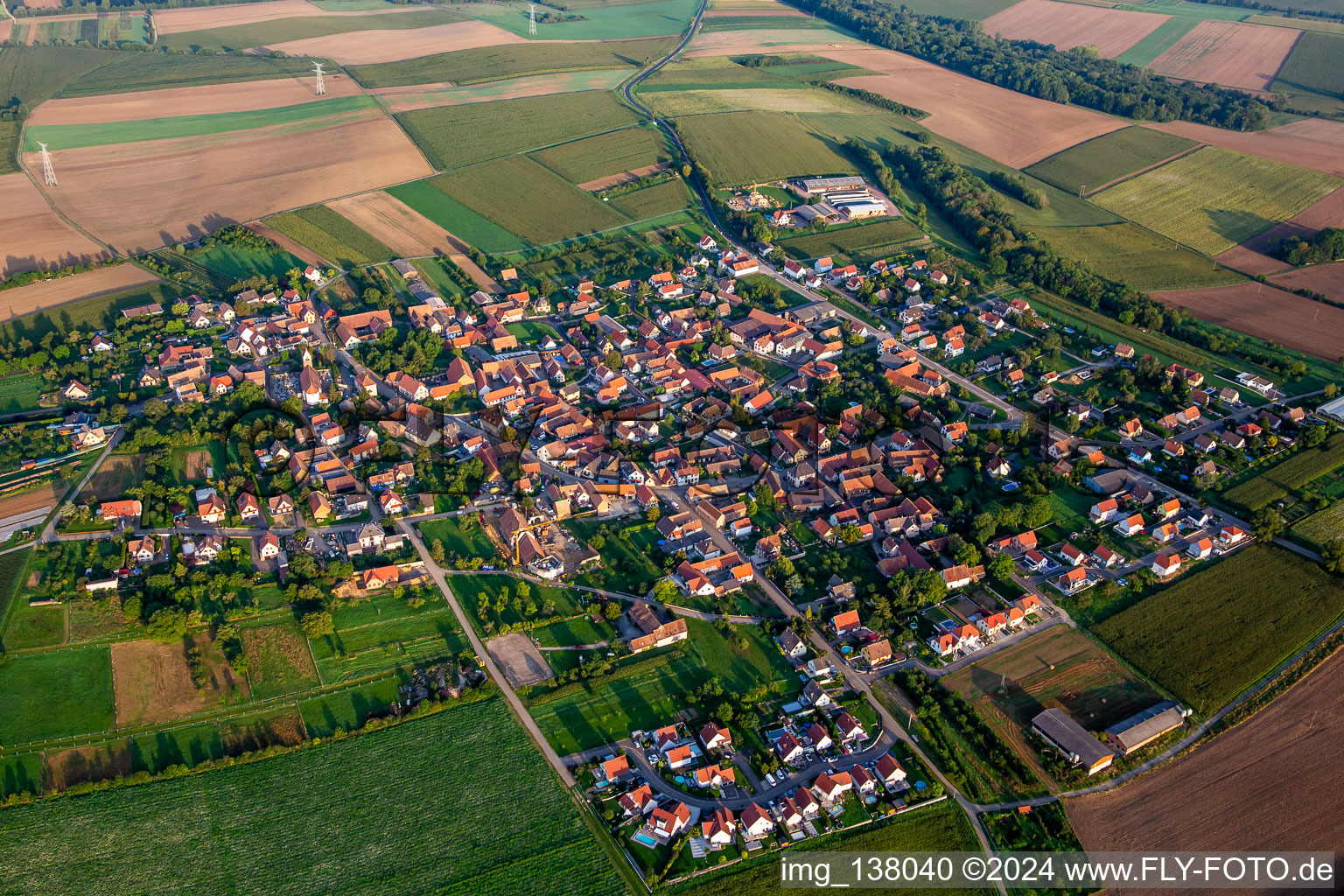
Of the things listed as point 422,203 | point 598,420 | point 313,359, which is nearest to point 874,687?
point 598,420

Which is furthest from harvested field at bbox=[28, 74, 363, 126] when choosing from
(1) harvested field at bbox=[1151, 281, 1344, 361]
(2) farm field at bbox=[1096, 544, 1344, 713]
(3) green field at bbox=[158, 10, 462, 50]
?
(2) farm field at bbox=[1096, 544, 1344, 713]

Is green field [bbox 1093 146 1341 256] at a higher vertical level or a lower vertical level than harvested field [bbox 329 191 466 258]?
higher

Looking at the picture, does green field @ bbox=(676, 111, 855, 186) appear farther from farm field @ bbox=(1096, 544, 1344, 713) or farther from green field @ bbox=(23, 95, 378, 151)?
farm field @ bbox=(1096, 544, 1344, 713)

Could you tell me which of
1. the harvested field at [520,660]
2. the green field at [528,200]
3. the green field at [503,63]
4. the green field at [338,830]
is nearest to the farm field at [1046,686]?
the green field at [338,830]

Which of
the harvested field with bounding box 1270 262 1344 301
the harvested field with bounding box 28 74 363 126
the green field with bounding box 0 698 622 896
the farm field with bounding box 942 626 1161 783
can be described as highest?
the harvested field with bounding box 28 74 363 126

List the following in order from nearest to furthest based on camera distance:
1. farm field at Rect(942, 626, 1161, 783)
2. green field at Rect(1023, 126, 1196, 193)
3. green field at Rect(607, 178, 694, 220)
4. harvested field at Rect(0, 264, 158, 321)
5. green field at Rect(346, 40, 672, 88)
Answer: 1. farm field at Rect(942, 626, 1161, 783)
2. harvested field at Rect(0, 264, 158, 321)
3. green field at Rect(607, 178, 694, 220)
4. green field at Rect(1023, 126, 1196, 193)
5. green field at Rect(346, 40, 672, 88)

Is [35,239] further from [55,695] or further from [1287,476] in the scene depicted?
[1287,476]

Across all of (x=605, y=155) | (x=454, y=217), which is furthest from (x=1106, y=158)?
(x=454, y=217)
